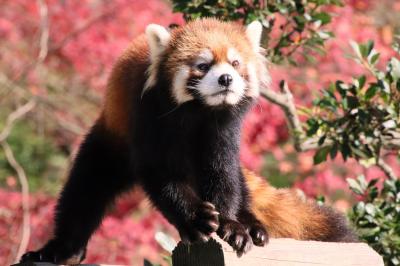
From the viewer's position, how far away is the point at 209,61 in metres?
3.62

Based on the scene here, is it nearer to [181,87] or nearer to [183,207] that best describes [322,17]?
[181,87]

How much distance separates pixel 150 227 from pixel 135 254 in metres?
0.33

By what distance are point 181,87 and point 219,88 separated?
0.74 ft

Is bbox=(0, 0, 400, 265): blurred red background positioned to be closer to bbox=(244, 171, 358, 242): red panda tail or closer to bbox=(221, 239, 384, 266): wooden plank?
bbox=(244, 171, 358, 242): red panda tail

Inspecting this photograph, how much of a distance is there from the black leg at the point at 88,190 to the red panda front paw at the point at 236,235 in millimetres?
986

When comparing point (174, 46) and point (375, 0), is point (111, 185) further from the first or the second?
point (375, 0)

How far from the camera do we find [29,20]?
27.5 feet

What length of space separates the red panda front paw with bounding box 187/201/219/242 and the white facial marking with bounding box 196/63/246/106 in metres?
0.53

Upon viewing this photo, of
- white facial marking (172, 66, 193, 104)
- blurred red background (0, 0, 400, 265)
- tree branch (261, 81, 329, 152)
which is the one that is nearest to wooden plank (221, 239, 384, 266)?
white facial marking (172, 66, 193, 104)

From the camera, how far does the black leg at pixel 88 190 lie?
4066 millimetres

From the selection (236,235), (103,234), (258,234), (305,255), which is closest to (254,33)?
(258,234)

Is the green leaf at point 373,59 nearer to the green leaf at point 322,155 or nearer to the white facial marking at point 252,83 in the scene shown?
the green leaf at point 322,155

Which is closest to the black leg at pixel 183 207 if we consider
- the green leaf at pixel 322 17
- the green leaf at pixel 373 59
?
the green leaf at pixel 373 59

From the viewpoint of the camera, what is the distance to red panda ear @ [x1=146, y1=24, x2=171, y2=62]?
12.5 feet
